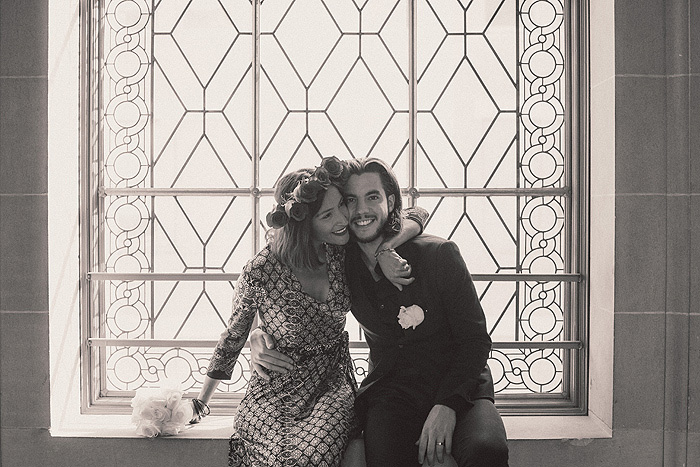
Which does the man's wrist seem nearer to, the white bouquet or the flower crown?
the flower crown

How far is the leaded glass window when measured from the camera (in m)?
2.96

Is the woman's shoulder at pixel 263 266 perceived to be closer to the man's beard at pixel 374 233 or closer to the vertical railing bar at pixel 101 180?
the man's beard at pixel 374 233

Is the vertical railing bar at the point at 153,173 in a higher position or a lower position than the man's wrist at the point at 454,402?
higher

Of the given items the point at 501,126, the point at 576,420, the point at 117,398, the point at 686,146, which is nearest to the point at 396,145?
the point at 501,126

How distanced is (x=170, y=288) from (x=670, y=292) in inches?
80.2

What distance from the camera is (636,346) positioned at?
104 inches

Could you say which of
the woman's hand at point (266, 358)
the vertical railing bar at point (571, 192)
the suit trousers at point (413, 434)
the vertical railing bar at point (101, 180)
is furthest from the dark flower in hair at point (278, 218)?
the vertical railing bar at point (571, 192)

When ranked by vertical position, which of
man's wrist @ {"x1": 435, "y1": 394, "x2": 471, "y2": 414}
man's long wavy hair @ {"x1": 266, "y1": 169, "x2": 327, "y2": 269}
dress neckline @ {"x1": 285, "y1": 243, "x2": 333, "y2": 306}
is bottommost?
man's wrist @ {"x1": 435, "y1": 394, "x2": 471, "y2": 414}

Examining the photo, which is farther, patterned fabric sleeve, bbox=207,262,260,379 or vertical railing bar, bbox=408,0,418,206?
vertical railing bar, bbox=408,0,418,206

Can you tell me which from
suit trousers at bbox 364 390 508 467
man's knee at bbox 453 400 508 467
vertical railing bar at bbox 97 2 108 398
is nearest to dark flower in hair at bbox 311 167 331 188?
suit trousers at bbox 364 390 508 467

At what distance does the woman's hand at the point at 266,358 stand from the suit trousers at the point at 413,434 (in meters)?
0.31

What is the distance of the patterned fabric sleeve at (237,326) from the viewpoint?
2.28 metres

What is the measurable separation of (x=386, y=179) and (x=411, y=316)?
45cm

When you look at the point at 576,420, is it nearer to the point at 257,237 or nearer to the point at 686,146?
the point at 686,146
